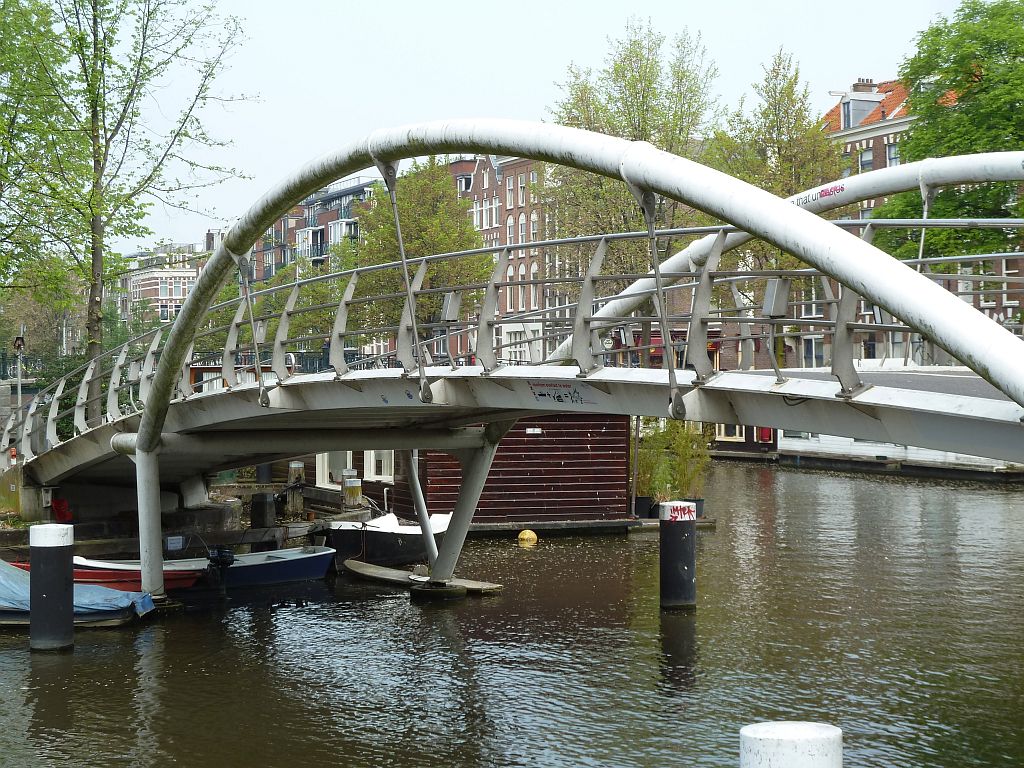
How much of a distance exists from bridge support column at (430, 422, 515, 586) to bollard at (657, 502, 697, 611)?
2899 mm

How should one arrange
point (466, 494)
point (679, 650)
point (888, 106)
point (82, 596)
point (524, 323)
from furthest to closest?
1. point (888, 106)
2. point (466, 494)
3. point (82, 596)
4. point (679, 650)
5. point (524, 323)

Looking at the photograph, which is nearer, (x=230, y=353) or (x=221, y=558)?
(x=230, y=353)

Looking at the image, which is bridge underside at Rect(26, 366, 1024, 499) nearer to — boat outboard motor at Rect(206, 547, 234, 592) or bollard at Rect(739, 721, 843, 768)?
boat outboard motor at Rect(206, 547, 234, 592)

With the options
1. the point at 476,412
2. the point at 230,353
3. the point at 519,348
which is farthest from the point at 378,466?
the point at 519,348

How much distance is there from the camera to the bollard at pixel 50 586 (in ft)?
58.2

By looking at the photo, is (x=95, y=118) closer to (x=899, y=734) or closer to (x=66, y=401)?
(x=66, y=401)

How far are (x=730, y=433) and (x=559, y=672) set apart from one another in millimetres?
46487

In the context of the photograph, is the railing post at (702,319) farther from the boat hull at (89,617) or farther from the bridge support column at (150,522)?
the boat hull at (89,617)

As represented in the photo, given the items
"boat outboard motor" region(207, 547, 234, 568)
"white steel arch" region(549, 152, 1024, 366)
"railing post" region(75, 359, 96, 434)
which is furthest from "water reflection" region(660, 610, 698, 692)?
"railing post" region(75, 359, 96, 434)

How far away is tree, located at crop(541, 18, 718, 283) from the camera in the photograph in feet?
136

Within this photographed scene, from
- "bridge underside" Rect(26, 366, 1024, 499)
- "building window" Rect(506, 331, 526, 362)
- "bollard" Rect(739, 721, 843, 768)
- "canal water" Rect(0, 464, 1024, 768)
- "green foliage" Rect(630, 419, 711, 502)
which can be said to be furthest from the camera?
"green foliage" Rect(630, 419, 711, 502)

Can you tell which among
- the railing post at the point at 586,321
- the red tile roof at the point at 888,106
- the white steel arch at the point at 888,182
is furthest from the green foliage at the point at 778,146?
the railing post at the point at 586,321

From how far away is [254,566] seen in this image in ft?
77.2

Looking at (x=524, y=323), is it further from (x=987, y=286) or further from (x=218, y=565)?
(x=987, y=286)
